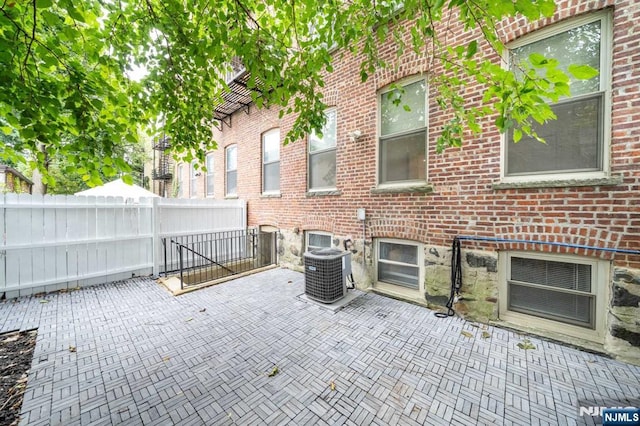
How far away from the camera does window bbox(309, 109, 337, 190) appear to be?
5461 mm

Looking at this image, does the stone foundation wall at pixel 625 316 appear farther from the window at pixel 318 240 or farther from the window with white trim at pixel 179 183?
the window with white trim at pixel 179 183

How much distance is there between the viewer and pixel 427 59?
386cm

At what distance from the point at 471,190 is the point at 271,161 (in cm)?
522

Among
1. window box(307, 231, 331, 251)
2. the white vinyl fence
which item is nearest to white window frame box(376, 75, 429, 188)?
window box(307, 231, 331, 251)

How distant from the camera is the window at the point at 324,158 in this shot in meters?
5.46

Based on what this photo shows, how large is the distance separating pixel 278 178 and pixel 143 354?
498 cm

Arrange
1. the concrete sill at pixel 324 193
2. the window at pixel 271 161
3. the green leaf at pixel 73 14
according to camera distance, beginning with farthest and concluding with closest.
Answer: the window at pixel 271 161 < the concrete sill at pixel 324 193 < the green leaf at pixel 73 14

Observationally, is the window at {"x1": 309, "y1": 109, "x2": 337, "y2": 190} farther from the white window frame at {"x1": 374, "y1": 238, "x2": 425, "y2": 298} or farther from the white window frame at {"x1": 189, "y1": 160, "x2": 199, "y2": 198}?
the white window frame at {"x1": 189, "y1": 160, "x2": 199, "y2": 198}

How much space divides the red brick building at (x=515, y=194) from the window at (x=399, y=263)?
20 millimetres

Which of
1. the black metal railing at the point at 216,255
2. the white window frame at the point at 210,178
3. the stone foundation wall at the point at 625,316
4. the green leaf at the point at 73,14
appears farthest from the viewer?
the white window frame at the point at 210,178

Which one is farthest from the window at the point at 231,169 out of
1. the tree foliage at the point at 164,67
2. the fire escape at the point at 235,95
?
the tree foliage at the point at 164,67

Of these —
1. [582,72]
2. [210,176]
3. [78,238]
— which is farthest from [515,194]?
[210,176]

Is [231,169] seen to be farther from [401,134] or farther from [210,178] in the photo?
[401,134]

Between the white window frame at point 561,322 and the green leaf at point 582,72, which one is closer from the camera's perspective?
the green leaf at point 582,72
